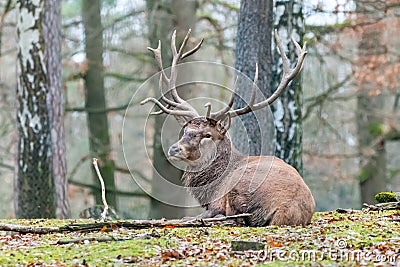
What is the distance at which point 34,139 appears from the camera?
35.9 ft

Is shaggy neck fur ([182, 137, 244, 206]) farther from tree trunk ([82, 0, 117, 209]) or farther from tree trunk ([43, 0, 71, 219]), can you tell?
tree trunk ([82, 0, 117, 209])

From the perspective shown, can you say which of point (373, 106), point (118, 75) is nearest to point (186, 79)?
point (118, 75)

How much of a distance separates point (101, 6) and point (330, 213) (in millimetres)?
9841

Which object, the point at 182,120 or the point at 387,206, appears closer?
the point at 182,120

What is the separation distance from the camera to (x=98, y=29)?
54.0 feet

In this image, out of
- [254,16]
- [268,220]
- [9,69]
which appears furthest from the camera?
[9,69]

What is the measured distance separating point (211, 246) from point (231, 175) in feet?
6.64

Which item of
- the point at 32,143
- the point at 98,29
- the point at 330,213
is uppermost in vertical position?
the point at 98,29

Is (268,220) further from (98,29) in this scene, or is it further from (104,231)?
(98,29)

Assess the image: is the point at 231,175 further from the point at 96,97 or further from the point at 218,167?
the point at 96,97

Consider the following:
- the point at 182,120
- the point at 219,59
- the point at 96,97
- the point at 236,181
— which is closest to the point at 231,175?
the point at 236,181

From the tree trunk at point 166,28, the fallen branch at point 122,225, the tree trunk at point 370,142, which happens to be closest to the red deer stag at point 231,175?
the fallen branch at point 122,225

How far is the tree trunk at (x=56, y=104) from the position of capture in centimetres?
1111

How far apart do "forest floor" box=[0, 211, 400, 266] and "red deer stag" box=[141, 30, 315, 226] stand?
35 centimetres
